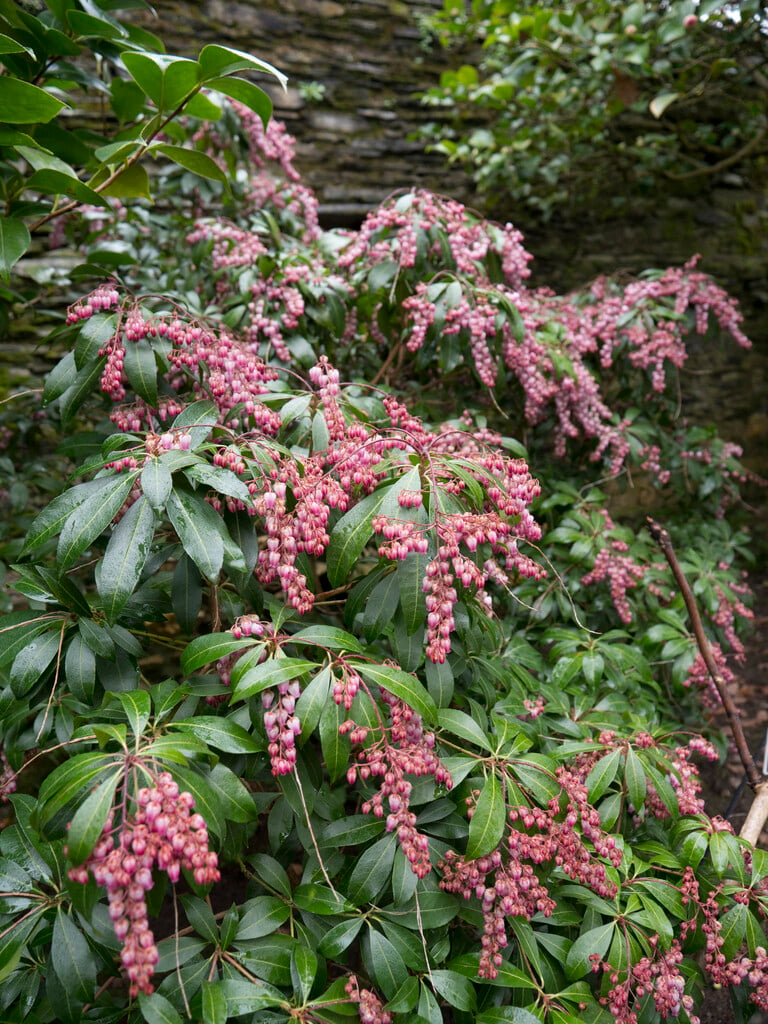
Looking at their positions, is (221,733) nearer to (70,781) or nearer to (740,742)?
(70,781)

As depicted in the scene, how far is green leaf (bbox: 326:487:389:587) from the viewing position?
118cm

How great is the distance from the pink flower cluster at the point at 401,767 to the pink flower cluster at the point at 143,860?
0.86ft

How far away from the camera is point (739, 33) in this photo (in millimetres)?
2768

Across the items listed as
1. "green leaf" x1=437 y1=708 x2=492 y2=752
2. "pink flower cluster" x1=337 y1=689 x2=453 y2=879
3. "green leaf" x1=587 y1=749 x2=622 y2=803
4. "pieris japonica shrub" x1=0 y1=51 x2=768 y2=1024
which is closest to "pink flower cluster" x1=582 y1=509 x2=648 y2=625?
"pieris japonica shrub" x1=0 y1=51 x2=768 y2=1024

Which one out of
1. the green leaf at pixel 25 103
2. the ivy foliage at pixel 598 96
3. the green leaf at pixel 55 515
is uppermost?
the ivy foliage at pixel 598 96

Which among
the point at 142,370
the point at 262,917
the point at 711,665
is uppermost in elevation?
A: the point at 142,370

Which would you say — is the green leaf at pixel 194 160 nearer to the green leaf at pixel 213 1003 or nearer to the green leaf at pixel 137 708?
the green leaf at pixel 137 708

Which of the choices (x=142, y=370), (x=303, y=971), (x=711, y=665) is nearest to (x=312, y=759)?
(x=303, y=971)

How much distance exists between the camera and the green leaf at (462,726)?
123 centimetres

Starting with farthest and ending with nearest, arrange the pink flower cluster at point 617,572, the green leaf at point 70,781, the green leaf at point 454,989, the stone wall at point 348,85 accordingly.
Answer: the stone wall at point 348,85
the pink flower cluster at point 617,572
the green leaf at point 454,989
the green leaf at point 70,781

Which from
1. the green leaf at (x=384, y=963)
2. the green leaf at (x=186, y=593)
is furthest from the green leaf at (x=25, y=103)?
the green leaf at (x=384, y=963)

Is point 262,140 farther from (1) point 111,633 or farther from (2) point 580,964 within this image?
(2) point 580,964

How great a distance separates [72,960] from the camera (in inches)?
40.2

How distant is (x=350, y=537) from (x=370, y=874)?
1.91 ft
